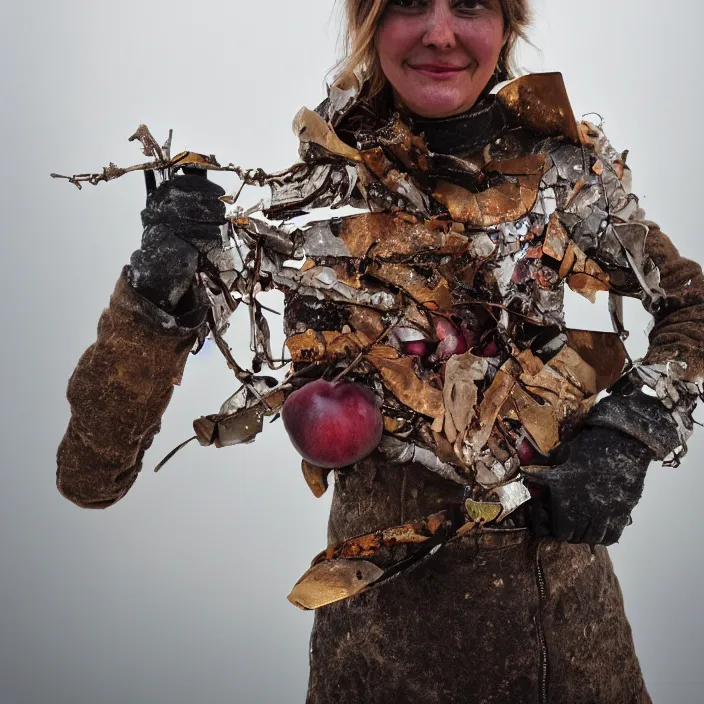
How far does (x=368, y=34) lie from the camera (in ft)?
3.79

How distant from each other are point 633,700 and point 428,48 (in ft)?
2.85

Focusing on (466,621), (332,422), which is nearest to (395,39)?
(332,422)

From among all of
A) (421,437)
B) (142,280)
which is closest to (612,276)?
(421,437)

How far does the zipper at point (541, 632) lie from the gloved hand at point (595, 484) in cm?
7

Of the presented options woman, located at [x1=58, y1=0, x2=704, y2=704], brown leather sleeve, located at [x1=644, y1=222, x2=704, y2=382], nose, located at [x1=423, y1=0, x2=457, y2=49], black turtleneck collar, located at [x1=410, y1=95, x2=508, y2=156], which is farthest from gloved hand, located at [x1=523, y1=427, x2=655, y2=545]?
nose, located at [x1=423, y1=0, x2=457, y2=49]

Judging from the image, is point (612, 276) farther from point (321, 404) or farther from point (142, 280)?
point (142, 280)

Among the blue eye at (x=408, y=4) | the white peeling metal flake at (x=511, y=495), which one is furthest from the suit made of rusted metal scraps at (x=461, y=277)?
the blue eye at (x=408, y=4)

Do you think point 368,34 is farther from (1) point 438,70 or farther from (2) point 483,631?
(2) point 483,631

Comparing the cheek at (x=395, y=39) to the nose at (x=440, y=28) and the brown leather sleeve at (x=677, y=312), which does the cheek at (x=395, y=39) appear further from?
the brown leather sleeve at (x=677, y=312)

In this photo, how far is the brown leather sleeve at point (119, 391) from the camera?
1.11 metres

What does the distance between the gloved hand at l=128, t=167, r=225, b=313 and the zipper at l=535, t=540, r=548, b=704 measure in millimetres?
529

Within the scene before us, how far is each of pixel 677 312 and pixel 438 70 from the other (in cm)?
42

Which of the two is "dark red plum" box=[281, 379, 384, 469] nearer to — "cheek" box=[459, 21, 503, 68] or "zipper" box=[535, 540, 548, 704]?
"zipper" box=[535, 540, 548, 704]

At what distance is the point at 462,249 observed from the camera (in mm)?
1173
